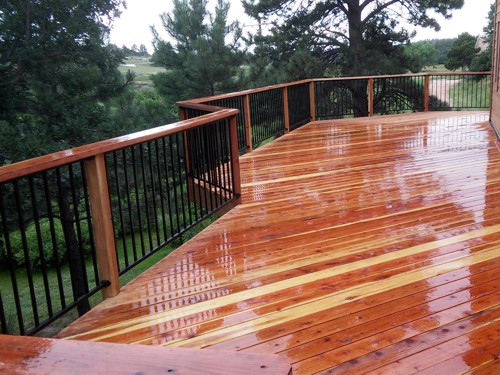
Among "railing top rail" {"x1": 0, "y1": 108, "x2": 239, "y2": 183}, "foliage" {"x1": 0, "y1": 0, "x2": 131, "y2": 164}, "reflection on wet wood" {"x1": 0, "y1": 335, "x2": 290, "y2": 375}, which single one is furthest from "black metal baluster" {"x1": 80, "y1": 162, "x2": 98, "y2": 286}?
"foliage" {"x1": 0, "y1": 0, "x2": 131, "y2": 164}

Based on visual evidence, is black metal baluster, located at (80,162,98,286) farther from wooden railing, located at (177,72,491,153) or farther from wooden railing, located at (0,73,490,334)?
wooden railing, located at (177,72,491,153)

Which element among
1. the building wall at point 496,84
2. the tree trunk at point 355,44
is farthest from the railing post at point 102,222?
the tree trunk at point 355,44

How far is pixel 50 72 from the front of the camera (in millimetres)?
10258

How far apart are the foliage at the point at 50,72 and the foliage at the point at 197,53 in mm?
4890

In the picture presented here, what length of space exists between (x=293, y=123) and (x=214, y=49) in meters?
8.24

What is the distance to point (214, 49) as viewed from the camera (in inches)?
653

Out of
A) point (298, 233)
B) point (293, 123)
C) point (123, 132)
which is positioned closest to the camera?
point (298, 233)

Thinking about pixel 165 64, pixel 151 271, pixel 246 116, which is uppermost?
pixel 165 64

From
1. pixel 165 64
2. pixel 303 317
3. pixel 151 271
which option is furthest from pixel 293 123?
pixel 165 64

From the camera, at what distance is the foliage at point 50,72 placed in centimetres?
970

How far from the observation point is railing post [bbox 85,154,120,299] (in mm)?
2652

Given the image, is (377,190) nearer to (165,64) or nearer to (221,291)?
(221,291)

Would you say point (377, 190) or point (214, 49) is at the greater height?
point (214, 49)

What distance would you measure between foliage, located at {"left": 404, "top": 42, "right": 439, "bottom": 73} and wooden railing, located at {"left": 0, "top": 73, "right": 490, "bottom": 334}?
1879mm
